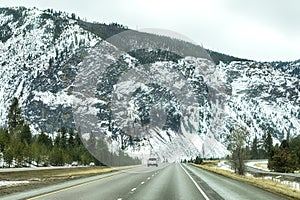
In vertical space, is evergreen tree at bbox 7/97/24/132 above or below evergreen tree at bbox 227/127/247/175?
above

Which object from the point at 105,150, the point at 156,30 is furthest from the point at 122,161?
the point at 156,30

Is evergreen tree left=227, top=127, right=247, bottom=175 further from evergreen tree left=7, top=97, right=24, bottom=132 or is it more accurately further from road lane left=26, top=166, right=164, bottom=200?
evergreen tree left=7, top=97, right=24, bottom=132

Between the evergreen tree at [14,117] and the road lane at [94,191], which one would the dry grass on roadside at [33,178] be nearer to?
the road lane at [94,191]

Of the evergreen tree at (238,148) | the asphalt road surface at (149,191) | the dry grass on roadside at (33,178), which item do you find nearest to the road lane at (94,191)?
the asphalt road surface at (149,191)

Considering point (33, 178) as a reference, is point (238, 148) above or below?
above

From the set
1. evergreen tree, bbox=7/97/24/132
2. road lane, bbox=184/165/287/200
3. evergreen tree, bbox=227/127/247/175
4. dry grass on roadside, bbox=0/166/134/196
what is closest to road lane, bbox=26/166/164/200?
dry grass on roadside, bbox=0/166/134/196

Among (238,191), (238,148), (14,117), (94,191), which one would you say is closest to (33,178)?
(94,191)

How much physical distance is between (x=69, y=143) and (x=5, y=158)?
2138 inches

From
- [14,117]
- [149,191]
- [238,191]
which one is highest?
[14,117]

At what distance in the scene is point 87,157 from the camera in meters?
129

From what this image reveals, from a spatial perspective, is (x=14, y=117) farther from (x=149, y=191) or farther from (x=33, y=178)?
(x=149, y=191)

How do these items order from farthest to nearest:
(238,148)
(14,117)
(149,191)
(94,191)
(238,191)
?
(14,117) < (238,148) < (238,191) < (149,191) < (94,191)

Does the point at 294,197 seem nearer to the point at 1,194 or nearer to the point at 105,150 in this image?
the point at 1,194

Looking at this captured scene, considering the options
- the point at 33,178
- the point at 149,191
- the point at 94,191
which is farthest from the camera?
the point at 33,178
